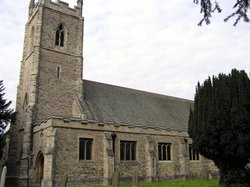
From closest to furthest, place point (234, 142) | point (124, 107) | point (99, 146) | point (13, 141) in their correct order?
1. point (234, 142)
2. point (99, 146)
3. point (13, 141)
4. point (124, 107)

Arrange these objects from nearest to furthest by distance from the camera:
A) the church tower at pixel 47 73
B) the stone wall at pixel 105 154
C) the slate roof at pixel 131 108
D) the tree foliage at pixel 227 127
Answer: the tree foliage at pixel 227 127, the stone wall at pixel 105 154, the church tower at pixel 47 73, the slate roof at pixel 131 108

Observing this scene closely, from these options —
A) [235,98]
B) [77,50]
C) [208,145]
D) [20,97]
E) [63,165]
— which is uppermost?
[77,50]

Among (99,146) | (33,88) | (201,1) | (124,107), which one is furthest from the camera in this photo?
(124,107)

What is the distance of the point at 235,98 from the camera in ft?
50.5

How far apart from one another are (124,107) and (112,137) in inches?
233


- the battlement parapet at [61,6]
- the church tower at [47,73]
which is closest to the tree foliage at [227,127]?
the church tower at [47,73]

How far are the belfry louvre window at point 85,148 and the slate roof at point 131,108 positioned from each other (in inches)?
110

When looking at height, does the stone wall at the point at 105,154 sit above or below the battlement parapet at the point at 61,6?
below

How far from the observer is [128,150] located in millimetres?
24016

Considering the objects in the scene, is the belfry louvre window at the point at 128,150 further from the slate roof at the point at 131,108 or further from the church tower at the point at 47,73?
the church tower at the point at 47,73

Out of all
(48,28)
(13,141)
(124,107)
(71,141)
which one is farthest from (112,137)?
(48,28)

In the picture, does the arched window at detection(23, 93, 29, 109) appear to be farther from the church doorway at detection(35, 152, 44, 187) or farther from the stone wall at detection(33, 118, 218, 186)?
the church doorway at detection(35, 152, 44, 187)

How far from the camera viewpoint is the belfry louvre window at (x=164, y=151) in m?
25.9

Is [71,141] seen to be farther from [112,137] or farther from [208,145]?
[208,145]
